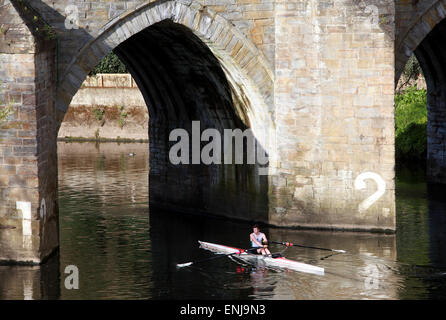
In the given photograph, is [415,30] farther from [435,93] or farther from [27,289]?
[27,289]

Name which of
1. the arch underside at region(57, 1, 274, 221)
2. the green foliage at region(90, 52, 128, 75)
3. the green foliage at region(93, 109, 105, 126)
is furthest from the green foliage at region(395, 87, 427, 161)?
the green foliage at region(90, 52, 128, 75)

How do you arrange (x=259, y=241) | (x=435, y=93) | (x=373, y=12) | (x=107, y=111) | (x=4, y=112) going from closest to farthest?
(x=4, y=112)
(x=259, y=241)
(x=373, y=12)
(x=435, y=93)
(x=107, y=111)

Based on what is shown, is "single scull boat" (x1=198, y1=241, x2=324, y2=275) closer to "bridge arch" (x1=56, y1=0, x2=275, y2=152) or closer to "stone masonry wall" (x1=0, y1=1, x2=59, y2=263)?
"bridge arch" (x1=56, y1=0, x2=275, y2=152)

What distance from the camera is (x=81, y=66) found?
20.7 meters

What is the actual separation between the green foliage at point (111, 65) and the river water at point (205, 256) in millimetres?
13849

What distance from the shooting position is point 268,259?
20.7 metres

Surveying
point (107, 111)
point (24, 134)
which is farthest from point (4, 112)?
point (107, 111)

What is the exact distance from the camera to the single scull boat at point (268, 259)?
19930 millimetres

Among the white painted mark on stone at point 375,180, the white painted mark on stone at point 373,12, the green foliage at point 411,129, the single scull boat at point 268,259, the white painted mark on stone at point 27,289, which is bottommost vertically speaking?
the white painted mark on stone at point 27,289

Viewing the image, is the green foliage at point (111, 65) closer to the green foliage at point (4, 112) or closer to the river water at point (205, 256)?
the river water at point (205, 256)

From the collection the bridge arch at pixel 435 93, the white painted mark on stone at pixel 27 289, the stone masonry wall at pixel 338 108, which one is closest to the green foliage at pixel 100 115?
the bridge arch at pixel 435 93

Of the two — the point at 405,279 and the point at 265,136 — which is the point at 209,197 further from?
the point at 405,279

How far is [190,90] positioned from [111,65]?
57.7ft

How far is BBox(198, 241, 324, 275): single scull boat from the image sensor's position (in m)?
19.9
